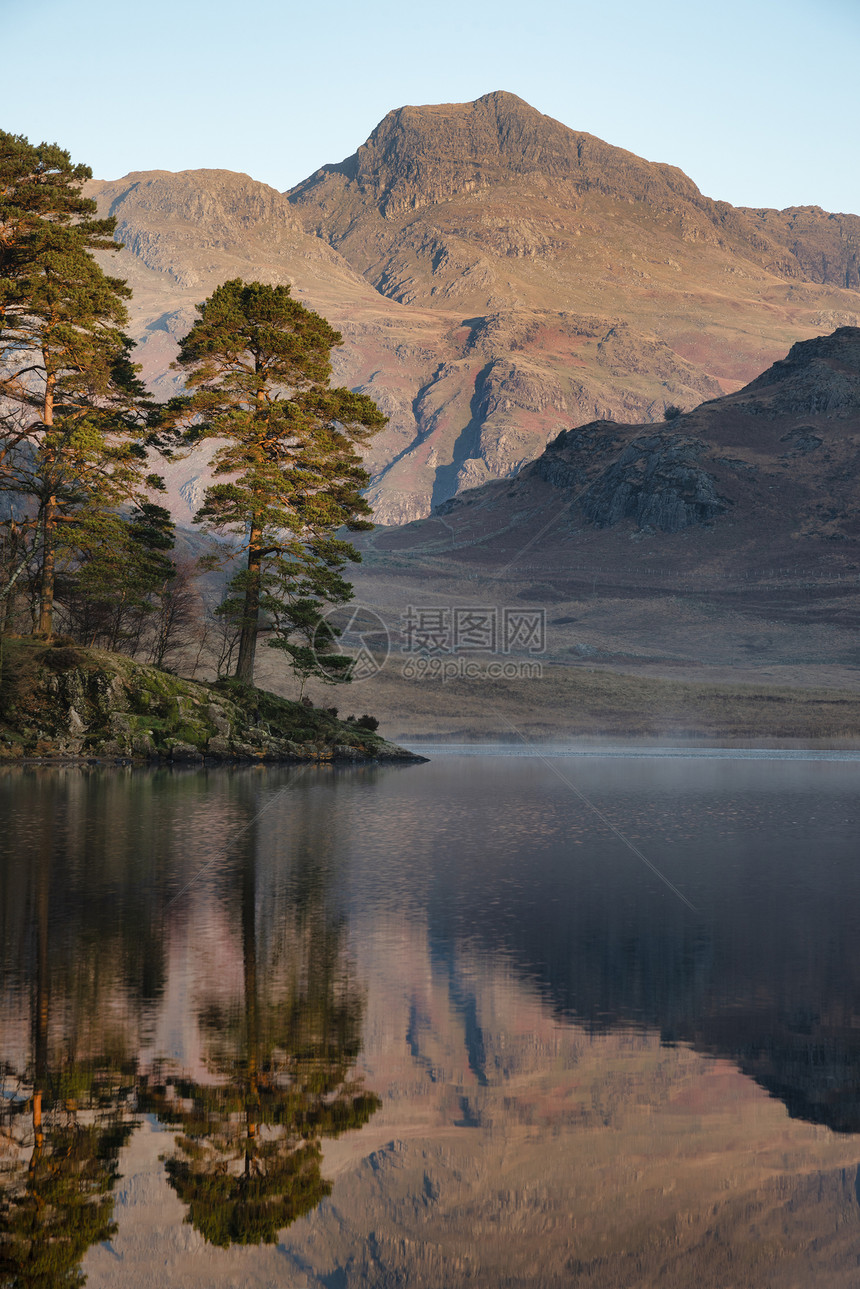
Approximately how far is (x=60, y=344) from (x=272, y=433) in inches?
350

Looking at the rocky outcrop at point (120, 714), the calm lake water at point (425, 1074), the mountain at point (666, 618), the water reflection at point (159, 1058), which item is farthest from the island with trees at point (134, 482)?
the mountain at point (666, 618)

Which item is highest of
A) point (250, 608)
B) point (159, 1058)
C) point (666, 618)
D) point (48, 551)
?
point (48, 551)

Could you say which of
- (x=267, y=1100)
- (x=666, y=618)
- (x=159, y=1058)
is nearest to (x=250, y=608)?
(x=159, y=1058)

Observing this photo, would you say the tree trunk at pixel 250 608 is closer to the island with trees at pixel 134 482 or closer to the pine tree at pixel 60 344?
the island with trees at pixel 134 482

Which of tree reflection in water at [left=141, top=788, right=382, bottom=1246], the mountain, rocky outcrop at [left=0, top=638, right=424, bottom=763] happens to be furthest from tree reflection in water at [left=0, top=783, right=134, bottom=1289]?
the mountain

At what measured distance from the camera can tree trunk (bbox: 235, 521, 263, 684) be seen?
149 feet

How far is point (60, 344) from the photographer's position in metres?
41.6

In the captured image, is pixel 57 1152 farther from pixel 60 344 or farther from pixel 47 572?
pixel 60 344

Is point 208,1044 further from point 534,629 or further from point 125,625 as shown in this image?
point 534,629

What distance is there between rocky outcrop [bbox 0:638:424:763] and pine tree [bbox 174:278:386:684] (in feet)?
9.42

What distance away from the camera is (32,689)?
3991 centimetres

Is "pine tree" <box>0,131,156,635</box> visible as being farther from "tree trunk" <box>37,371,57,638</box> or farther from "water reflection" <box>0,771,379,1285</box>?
"water reflection" <box>0,771,379,1285</box>

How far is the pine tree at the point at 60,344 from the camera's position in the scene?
40.5m

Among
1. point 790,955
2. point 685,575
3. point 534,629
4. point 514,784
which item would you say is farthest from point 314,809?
point 685,575
